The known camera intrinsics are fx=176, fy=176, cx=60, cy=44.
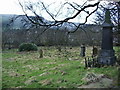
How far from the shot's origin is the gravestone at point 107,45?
8.27 metres

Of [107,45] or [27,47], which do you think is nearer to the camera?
[107,45]

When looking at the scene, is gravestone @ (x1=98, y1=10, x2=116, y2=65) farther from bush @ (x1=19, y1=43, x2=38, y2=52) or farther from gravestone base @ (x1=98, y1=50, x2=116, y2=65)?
bush @ (x1=19, y1=43, x2=38, y2=52)

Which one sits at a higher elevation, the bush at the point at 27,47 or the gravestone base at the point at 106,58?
the bush at the point at 27,47

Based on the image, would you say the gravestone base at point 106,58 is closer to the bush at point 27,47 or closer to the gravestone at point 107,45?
the gravestone at point 107,45

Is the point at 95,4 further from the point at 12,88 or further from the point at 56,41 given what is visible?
the point at 56,41

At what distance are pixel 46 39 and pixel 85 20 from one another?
16.2 meters

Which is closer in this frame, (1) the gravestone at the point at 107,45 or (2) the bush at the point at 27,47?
(1) the gravestone at the point at 107,45

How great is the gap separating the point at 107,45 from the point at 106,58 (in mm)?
674

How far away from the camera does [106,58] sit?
8.23 meters

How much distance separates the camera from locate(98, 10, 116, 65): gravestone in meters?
8.27

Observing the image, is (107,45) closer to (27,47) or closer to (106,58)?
(106,58)

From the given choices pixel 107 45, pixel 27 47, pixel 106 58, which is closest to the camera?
pixel 106 58

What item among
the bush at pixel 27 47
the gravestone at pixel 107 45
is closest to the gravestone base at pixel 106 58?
the gravestone at pixel 107 45

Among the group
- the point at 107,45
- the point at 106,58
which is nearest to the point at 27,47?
the point at 107,45
